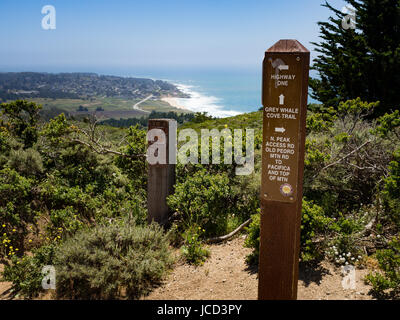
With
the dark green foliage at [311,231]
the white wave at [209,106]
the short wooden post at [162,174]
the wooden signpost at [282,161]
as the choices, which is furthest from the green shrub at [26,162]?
the white wave at [209,106]

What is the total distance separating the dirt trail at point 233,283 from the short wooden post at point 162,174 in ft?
4.23

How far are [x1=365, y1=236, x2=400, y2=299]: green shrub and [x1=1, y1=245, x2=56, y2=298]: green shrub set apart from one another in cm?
389

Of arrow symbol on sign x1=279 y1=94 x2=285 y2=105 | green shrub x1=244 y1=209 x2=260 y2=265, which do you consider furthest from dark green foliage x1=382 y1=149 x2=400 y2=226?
arrow symbol on sign x1=279 y1=94 x2=285 y2=105

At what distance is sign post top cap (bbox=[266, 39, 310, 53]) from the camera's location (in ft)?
8.04

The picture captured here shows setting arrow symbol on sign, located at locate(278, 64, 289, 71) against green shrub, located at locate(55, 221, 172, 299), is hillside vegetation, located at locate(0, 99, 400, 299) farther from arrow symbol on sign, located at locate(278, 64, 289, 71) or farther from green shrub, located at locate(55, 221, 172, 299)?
arrow symbol on sign, located at locate(278, 64, 289, 71)

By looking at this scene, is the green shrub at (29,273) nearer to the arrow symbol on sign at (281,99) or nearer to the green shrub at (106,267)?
the green shrub at (106,267)

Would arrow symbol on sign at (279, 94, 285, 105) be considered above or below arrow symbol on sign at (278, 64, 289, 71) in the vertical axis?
below

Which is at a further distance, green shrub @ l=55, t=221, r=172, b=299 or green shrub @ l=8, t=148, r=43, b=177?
green shrub @ l=8, t=148, r=43, b=177

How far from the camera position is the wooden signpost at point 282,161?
249 centimetres

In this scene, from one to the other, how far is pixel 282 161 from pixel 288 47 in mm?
873

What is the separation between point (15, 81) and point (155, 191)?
Result: 393ft

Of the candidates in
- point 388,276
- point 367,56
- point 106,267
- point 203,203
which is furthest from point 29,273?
point 367,56

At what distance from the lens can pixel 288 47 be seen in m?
2.48

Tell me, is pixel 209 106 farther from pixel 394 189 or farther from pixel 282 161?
pixel 282 161
